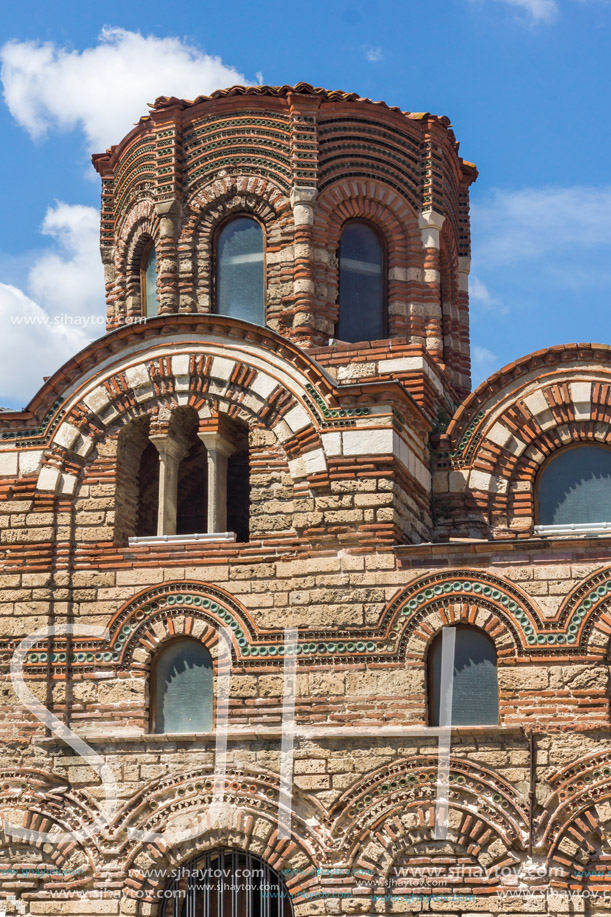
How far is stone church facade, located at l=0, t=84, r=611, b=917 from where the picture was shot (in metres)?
13.7

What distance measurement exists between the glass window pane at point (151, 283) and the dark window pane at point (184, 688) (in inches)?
208

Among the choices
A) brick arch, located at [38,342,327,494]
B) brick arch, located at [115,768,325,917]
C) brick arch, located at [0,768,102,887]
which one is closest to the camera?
brick arch, located at [115,768,325,917]

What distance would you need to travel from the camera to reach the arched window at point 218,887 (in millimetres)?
14227

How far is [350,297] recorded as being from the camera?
58.7 ft

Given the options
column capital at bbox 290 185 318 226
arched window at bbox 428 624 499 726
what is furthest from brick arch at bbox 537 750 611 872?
column capital at bbox 290 185 318 226

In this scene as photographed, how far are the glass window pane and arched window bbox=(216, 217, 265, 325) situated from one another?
3.37 feet

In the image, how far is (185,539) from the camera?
50.0 feet

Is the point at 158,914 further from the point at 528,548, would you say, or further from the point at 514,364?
the point at 514,364

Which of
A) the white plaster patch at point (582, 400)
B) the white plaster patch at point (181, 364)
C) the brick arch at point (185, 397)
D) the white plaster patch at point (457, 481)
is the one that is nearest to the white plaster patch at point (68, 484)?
the brick arch at point (185, 397)

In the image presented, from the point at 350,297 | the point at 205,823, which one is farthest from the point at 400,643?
the point at 350,297

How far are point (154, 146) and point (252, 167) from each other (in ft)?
4.74

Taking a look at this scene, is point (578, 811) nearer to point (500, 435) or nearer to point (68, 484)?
point (500, 435)

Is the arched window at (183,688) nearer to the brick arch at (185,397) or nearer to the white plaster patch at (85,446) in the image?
the brick arch at (185,397)

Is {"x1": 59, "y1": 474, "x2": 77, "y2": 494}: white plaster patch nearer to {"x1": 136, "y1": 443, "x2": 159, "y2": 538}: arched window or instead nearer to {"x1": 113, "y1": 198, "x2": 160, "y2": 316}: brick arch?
{"x1": 136, "y1": 443, "x2": 159, "y2": 538}: arched window
